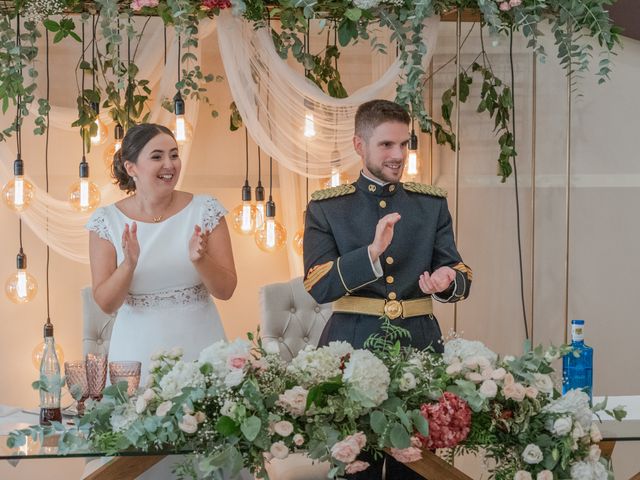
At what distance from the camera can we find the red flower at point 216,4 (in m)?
3.46

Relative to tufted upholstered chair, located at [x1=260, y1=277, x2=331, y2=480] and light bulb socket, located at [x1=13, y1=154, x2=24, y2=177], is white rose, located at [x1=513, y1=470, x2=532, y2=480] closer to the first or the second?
tufted upholstered chair, located at [x1=260, y1=277, x2=331, y2=480]

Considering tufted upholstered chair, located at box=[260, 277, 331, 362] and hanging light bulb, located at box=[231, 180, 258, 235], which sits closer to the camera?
tufted upholstered chair, located at box=[260, 277, 331, 362]

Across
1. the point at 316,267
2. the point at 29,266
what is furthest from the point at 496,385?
the point at 29,266

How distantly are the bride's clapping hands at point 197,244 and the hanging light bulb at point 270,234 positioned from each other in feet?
3.94

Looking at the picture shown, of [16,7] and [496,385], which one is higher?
[16,7]

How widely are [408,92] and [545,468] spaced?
1.67 metres

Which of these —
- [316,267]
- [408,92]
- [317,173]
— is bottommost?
[316,267]

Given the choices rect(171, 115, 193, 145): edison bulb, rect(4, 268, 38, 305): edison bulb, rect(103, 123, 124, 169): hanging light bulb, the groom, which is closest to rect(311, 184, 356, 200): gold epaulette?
the groom

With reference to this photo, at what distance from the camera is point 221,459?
2023mm

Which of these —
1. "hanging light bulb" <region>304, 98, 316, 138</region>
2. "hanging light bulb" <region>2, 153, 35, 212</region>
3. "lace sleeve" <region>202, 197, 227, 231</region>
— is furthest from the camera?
"hanging light bulb" <region>2, 153, 35, 212</region>

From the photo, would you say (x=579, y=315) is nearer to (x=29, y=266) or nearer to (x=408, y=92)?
(x=408, y=92)

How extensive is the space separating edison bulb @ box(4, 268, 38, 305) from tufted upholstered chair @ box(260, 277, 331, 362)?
1.08 metres

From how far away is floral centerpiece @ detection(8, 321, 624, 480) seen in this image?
2061 millimetres

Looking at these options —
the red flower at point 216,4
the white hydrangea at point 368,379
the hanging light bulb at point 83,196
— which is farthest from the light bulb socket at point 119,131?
the white hydrangea at point 368,379
